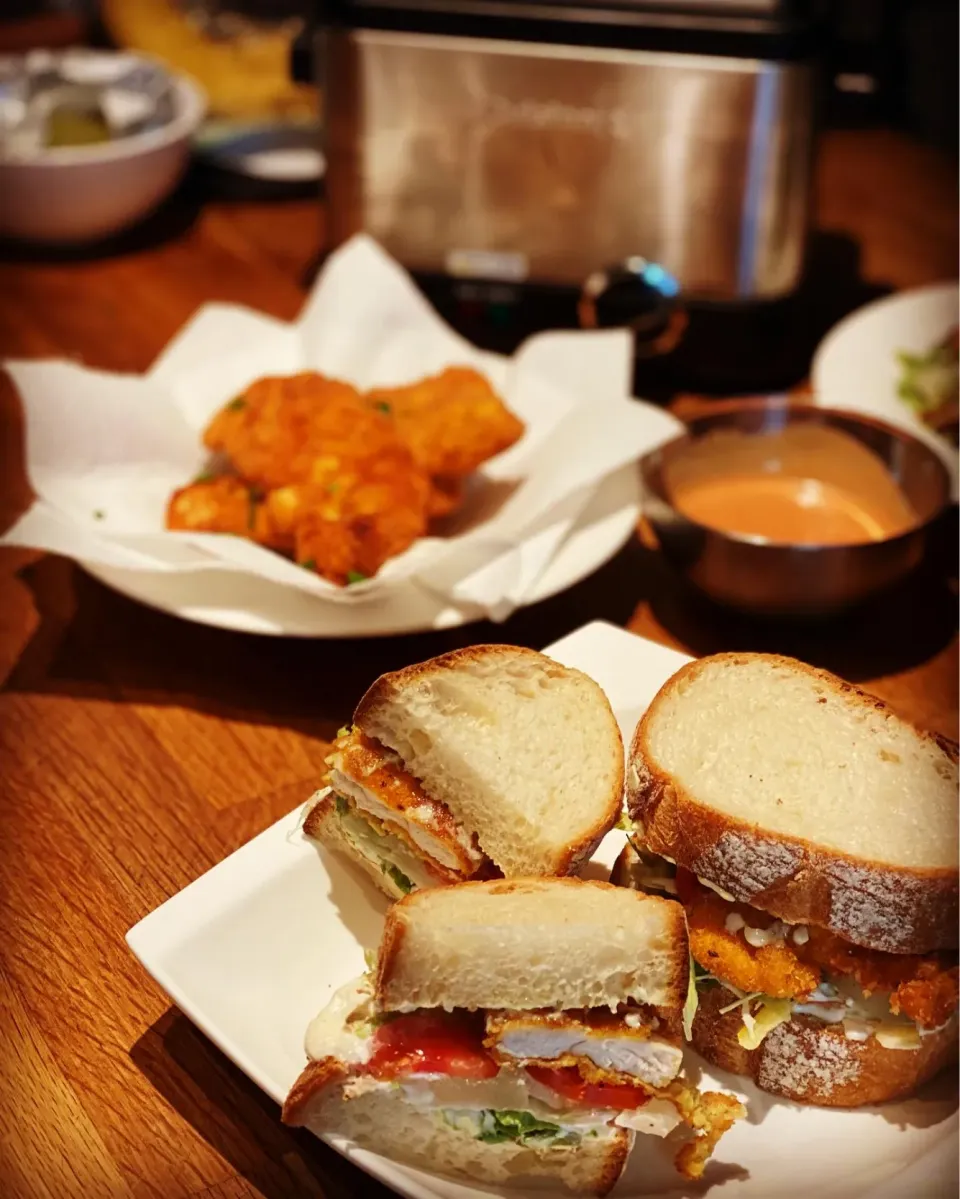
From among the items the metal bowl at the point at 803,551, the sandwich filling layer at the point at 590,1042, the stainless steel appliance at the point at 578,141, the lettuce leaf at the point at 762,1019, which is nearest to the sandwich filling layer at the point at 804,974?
the lettuce leaf at the point at 762,1019

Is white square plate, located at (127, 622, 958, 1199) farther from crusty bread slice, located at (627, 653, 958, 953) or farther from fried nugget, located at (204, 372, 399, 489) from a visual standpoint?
fried nugget, located at (204, 372, 399, 489)

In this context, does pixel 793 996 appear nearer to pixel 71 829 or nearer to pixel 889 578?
pixel 889 578

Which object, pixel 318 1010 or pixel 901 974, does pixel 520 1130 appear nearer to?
pixel 318 1010

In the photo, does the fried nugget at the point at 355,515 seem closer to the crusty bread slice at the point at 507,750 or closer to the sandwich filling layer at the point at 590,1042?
the crusty bread slice at the point at 507,750

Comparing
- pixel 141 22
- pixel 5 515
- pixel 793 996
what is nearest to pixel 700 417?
pixel 793 996

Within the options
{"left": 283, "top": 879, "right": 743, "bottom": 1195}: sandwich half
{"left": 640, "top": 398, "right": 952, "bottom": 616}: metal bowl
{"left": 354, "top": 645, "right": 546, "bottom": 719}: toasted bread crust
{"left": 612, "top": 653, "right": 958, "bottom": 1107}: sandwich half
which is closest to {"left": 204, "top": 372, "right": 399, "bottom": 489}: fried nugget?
{"left": 640, "top": 398, "right": 952, "bottom": 616}: metal bowl

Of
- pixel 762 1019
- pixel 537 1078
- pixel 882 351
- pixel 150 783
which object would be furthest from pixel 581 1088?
pixel 882 351
